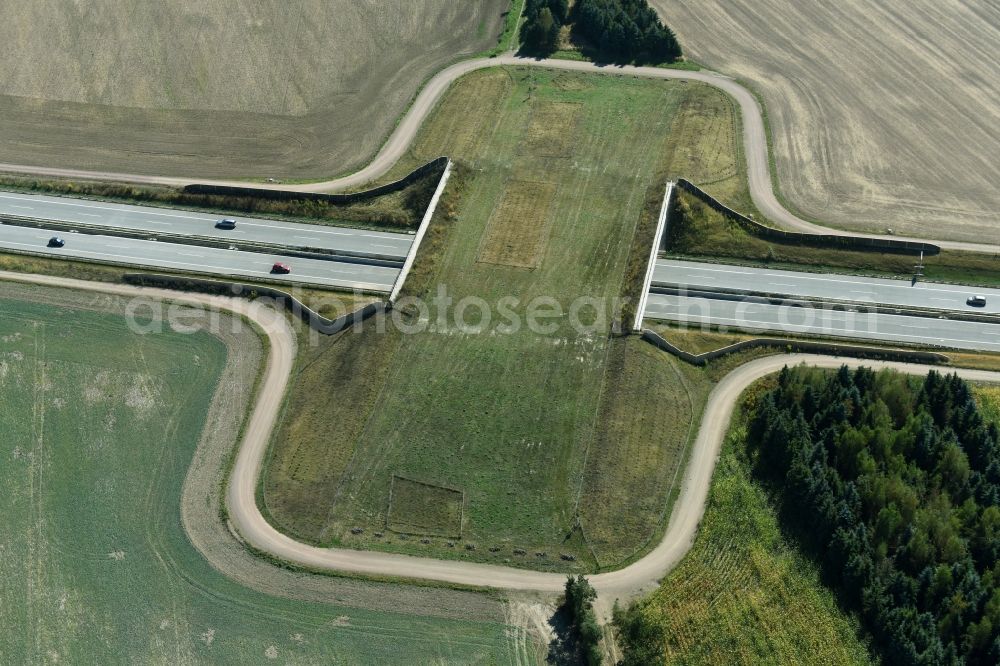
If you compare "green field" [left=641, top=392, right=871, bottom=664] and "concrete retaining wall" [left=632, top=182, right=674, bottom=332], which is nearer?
"green field" [left=641, top=392, right=871, bottom=664]

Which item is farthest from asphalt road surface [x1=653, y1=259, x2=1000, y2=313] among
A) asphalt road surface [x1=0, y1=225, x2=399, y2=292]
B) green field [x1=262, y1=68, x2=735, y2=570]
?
asphalt road surface [x1=0, y1=225, x2=399, y2=292]

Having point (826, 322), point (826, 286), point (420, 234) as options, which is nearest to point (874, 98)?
point (826, 286)

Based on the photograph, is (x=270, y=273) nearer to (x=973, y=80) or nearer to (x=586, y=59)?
(x=586, y=59)

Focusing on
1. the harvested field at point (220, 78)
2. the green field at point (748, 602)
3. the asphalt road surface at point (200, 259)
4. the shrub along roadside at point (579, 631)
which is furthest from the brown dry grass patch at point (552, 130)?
the shrub along roadside at point (579, 631)

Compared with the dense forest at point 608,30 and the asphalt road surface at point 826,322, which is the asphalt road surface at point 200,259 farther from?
the dense forest at point 608,30

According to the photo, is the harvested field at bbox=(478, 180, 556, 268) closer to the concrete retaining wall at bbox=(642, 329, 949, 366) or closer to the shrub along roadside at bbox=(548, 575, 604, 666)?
the concrete retaining wall at bbox=(642, 329, 949, 366)

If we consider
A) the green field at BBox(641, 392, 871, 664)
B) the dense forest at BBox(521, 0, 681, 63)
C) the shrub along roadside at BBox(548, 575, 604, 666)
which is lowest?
the shrub along roadside at BBox(548, 575, 604, 666)

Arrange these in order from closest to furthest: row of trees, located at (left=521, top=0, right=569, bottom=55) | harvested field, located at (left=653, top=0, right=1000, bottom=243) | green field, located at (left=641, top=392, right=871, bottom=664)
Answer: green field, located at (left=641, top=392, right=871, bottom=664)
harvested field, located at (left=653, top=0, right=1000, bottom=243)
row of trees, located at (left=521, top=0, right=569, bottom=55)
